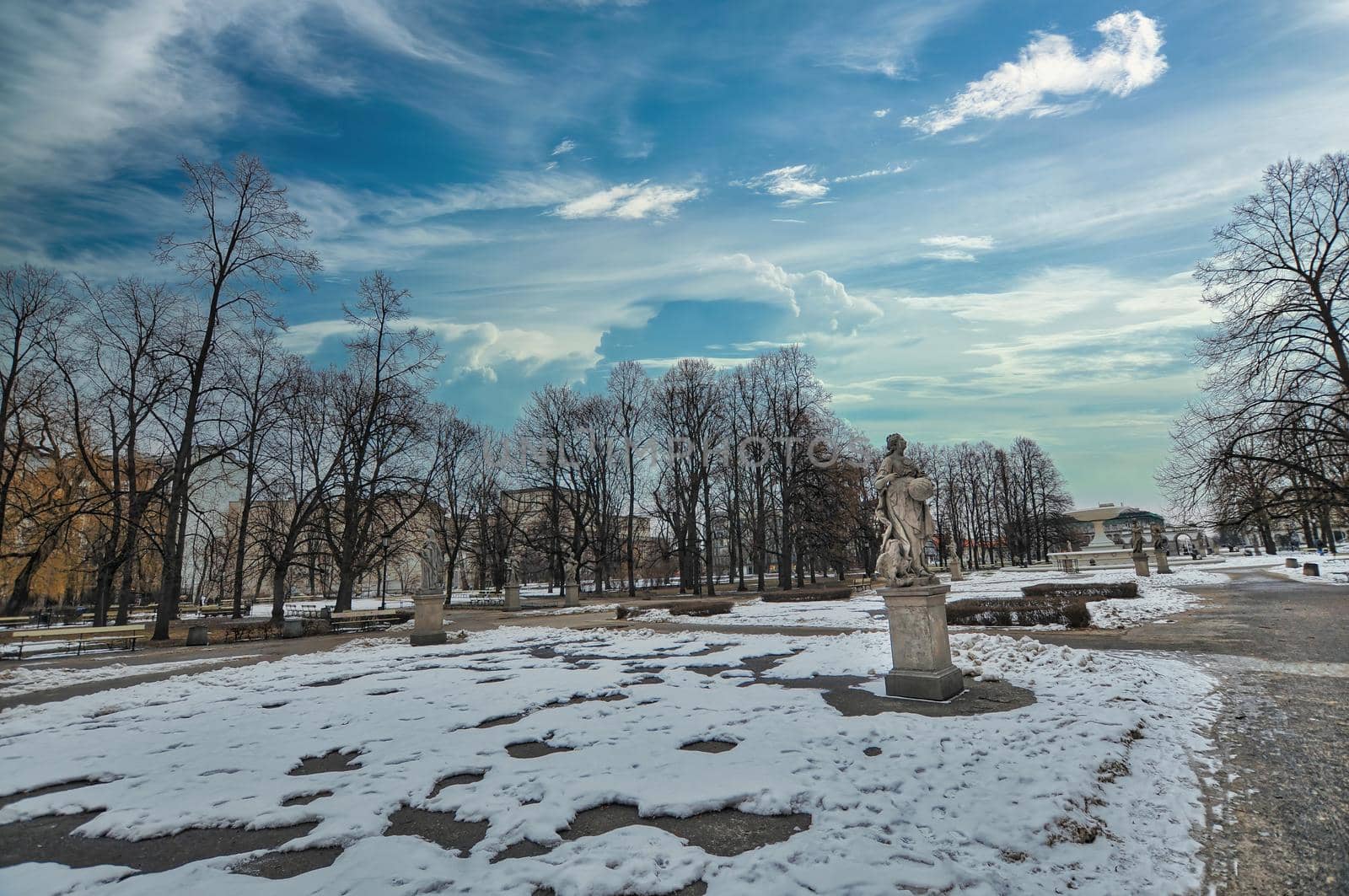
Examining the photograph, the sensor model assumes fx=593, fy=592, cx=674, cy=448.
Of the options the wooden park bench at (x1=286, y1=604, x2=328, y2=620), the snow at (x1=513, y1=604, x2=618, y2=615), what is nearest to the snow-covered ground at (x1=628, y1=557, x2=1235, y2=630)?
the snow at (x1=513, y1=604, x2=618, y2=615)

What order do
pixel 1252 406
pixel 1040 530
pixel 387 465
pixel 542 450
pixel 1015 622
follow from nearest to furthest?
pixel 1015 622, pixel 1252 406, pixel 387 465, pixel 542 450, pixel 1040 530

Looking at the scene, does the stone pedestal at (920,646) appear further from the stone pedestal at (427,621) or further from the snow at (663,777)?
the stone pedestal at (427,621)

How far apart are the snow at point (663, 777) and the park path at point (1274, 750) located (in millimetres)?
225

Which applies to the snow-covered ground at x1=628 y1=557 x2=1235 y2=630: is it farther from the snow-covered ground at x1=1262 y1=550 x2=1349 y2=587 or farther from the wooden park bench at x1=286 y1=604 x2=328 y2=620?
the wooden park bench at x1=286 y1=604 x2=328 y2=620

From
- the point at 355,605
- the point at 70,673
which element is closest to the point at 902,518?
the point at 70,673

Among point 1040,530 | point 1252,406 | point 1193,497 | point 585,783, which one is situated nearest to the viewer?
point 585,783

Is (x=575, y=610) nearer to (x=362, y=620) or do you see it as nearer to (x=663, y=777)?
(x=362, y=620)

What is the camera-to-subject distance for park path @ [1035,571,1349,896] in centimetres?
324

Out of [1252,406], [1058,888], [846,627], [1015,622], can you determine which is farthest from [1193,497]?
[1058,888]

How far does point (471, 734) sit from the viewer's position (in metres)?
6.11

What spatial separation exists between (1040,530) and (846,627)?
189 feet

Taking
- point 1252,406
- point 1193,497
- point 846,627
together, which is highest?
point 1252,406

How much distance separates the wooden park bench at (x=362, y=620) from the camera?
807 inches

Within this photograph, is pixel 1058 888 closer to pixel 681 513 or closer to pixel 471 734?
pixel 471 734
